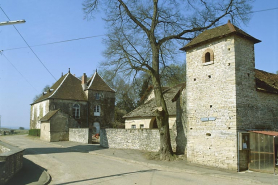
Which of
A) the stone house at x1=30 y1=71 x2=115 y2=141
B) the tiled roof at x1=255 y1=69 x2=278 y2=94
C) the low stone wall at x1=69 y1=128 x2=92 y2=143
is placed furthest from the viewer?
the stone house at x1=30 y1=71 x2=115 y2=141

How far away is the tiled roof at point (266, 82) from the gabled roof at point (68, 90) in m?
28.7

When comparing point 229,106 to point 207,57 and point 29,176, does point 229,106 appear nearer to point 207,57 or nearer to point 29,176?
point 207,57

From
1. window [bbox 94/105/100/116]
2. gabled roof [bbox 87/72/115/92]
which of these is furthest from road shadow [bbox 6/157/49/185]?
gabled roof [bbox 87/72/115/92]

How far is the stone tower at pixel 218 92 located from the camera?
1293 cm

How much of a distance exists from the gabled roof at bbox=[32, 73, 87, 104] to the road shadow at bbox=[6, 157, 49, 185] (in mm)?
26197

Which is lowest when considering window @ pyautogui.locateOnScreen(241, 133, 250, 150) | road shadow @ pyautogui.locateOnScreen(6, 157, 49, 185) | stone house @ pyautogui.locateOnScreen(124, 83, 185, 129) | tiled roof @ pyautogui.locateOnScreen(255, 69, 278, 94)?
road shadow @ pyautogui.locateOnScreen(6, 157, 49, 185)

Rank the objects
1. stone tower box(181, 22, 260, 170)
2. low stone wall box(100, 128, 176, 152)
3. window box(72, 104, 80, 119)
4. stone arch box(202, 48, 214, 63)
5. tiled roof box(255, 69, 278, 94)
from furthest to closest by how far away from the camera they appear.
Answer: window box(72, 104, 80, 119) → low stone wall box(100, 128, 176, 152) → tiled roof box(255, 69, 278, 94) → stone arch box(202, 48, 214, 63) → stone tower box(181, 22, 260, 170)

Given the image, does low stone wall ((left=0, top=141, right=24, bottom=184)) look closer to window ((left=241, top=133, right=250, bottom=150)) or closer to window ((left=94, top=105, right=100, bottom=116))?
window ((left=241, top=133, right=250, bottom=150))

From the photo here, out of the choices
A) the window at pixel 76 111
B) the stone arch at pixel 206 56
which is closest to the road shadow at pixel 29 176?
the stone arch at pixel 206 56

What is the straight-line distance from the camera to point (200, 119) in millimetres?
14453

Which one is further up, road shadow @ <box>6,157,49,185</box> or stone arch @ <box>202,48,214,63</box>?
stone arch @ <box>202,48,214,63</box>

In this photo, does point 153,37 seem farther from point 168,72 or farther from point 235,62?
point 235,62

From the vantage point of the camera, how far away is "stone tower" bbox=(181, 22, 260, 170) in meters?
12.9

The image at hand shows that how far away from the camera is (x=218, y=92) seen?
13656 mm
